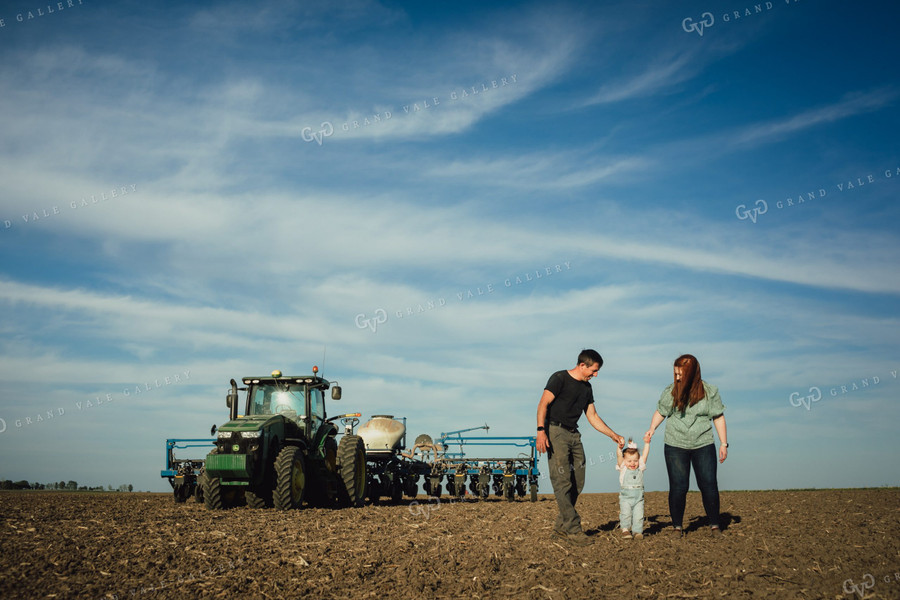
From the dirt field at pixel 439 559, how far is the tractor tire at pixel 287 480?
6.34ft

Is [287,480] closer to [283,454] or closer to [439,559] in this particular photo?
[283,454]

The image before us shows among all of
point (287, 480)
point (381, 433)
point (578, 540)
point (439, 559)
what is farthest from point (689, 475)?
point (381, 433)

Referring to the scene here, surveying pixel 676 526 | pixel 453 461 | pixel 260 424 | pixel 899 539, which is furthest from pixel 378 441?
pixel 899 539

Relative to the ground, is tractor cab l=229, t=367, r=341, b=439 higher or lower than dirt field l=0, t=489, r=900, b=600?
higher

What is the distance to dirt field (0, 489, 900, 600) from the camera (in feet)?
19.6

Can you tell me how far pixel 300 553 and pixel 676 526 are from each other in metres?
4.69

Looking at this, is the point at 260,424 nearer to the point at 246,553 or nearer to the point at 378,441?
the point at 246,553

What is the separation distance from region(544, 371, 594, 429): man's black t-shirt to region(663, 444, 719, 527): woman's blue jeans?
143 centimetres

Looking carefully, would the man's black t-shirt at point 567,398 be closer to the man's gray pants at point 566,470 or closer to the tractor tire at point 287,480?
the man's gray pants at point 566,470

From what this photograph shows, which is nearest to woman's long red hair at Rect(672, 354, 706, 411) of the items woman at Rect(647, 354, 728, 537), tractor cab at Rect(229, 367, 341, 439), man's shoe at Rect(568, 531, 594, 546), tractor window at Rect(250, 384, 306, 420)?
woman at Rect(647, 354, 728, 537)

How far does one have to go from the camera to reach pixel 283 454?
13156 mm

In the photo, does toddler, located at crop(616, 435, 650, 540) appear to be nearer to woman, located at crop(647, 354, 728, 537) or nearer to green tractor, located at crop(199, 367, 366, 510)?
woman, located at crop(647, 354, 728, 537)

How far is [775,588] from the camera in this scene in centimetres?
588

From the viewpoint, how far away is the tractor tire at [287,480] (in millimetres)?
12992
